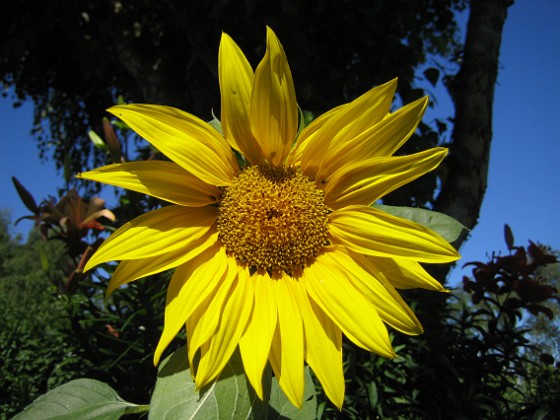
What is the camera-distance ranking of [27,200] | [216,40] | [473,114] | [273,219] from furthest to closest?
[216,40], [473,114], [27,200], [273,219]

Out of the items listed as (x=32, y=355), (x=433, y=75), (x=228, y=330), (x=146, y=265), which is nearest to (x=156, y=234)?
(x=146, y=265)

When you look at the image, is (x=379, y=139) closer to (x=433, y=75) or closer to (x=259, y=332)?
(x=259, y=332)

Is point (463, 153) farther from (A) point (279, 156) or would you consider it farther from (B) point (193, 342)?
(B) point (193, 342)

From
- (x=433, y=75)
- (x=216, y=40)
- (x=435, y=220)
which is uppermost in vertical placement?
(x=433, y=75)

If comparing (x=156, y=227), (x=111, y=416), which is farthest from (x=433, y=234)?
(x=111, y=416)

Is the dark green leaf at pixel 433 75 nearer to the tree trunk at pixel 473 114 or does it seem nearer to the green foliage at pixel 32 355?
the tree trunk at pixel 473 114

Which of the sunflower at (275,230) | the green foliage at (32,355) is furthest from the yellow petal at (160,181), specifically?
the green foliage at (32,355)

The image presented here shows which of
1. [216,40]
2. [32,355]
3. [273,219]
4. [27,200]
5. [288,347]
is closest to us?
[288,347]
